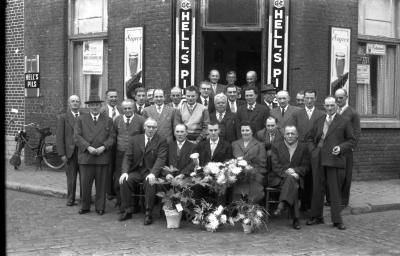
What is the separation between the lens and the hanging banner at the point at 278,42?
10.9 m

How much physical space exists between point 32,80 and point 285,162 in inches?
322

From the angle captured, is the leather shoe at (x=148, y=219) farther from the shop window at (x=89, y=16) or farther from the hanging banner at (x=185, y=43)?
the shop window at (x=89, y=16)

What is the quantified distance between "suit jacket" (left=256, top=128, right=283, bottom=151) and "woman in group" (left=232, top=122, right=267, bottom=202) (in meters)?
0.25

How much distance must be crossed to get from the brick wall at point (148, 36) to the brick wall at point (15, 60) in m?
3.36

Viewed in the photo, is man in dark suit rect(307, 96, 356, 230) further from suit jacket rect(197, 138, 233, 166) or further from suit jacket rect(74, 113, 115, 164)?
suit jacket rect(74, 113, 115, 164)

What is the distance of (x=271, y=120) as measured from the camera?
8555mm

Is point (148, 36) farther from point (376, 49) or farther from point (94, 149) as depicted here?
point (376, 49)

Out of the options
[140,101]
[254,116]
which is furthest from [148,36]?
[254,116]

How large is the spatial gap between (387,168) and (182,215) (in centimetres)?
612

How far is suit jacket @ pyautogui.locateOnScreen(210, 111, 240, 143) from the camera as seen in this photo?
8.94 meters

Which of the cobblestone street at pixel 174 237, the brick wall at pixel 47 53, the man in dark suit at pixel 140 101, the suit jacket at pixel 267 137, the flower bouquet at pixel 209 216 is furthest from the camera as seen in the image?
the brick wall at pixel 47 53

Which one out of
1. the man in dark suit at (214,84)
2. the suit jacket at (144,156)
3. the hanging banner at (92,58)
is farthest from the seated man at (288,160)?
the hanging banner at (92,58)

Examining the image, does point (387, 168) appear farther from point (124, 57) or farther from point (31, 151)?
point (31, 151)

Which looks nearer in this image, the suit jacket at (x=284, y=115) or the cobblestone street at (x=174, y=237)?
the cobblestone street at (x=174, y=237)
